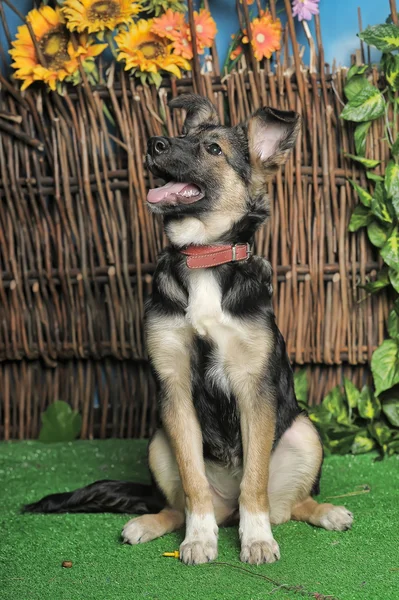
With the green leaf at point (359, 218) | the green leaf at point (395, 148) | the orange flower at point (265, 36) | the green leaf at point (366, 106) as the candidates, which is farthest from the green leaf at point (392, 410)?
the orange flower at point (265, 36)

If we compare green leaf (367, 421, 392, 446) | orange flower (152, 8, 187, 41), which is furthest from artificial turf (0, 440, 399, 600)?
orange flower (152, 8, 187, 41)

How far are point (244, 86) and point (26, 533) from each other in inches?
97.0

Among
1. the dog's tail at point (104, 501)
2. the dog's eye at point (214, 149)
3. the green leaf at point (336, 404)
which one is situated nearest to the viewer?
the dog's eye at point (214, 149)

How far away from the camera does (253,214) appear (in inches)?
116

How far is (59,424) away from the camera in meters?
4.41

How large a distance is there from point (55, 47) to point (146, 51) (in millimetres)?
512

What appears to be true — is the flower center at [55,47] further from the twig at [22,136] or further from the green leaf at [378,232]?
the green leaf at [378,232]

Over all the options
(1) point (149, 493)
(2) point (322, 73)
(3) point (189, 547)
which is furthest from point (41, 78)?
(3) point (189, 547)

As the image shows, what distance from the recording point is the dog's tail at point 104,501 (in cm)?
308

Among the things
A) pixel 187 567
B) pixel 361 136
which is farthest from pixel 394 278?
pixel 187 567

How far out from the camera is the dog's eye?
2.96 metres

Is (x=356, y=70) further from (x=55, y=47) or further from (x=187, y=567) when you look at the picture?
(x=187, y=567)

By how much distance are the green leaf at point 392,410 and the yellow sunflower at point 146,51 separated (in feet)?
6.82

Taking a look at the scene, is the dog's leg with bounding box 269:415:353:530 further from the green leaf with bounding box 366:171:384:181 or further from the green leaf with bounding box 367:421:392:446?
the green leaf with bounding box 366:171:384:181
